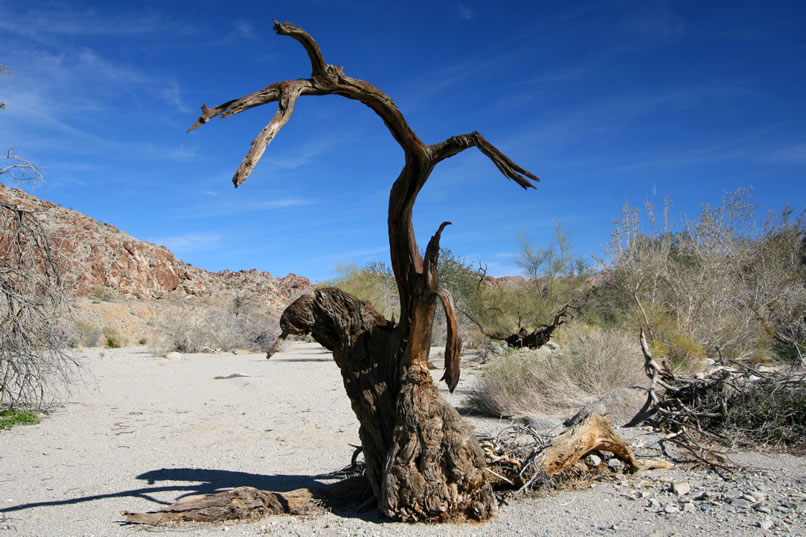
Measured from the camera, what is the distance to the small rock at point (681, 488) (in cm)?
477

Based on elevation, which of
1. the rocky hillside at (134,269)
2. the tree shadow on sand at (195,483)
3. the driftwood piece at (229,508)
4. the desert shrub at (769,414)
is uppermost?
the rocky hillside at (134,269)

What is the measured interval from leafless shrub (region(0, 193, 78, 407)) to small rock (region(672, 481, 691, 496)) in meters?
8.17

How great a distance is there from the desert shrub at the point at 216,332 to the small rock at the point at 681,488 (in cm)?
2102

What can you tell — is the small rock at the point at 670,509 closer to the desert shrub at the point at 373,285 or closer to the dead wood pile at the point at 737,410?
the dead wood pile at the point at 737,410

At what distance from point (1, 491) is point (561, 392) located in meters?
7.15

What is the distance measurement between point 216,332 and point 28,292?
1724cm

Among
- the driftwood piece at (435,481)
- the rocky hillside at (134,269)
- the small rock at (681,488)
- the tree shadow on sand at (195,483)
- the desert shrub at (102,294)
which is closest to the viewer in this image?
the driftwood piece at (435,481)

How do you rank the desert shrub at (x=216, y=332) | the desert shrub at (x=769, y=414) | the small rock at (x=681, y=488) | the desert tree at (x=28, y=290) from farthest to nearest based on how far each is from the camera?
the desert shrub at (x=216, y=332), the desert tree at (x=28, y=290), the desert shrub at (x=769, y=414), the small rock at (x=681, y=488)

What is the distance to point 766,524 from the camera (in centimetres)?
402

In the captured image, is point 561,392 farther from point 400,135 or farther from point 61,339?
point 61,339

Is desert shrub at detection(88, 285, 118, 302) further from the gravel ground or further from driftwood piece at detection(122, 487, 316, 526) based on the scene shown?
driftwood piece at detection(122, 487, 316, 526)

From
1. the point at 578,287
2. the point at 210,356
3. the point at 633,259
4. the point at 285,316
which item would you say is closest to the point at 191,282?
the point at 210,356

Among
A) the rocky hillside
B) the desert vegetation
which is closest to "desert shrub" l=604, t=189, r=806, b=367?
the desert vegetation

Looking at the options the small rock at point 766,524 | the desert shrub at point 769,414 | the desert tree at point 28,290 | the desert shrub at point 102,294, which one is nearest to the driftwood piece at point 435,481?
the small rock at point 766,524
